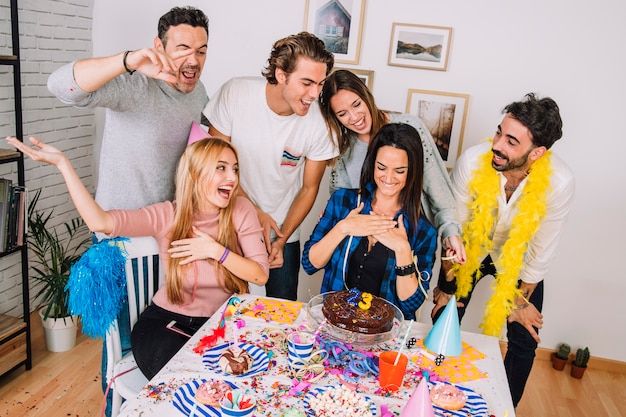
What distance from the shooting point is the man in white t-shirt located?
2352 mm

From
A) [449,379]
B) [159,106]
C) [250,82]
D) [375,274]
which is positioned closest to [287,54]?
[250,82]

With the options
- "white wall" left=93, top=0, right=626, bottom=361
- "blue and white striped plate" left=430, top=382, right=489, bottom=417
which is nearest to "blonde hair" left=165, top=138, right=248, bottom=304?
"blue and white striped plate" left=430, top=382, right=489, bottom=417

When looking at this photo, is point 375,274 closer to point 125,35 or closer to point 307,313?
point 307,313

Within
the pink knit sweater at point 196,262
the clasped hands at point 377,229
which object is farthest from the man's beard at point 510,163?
the pink knit sweater at point 196,262

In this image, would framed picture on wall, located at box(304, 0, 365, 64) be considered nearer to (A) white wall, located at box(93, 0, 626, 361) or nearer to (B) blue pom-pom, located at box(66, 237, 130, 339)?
(A) white wall, located at box(93, 0, 626, 361)

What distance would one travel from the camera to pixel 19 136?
2764mm

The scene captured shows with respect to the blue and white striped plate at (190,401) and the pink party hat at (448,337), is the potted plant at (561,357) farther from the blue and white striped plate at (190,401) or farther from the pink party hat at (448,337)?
the blue and white striped plate at (190,401)

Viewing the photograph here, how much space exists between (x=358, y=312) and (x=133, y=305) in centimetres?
94

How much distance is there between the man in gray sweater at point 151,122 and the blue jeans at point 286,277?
71 centimetres

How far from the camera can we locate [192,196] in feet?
7.22

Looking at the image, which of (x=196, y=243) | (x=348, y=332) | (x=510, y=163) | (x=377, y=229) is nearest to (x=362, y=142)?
(x=377, y=229)

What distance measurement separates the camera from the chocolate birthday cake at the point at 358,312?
1.85m

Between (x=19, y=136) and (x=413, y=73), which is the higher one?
(x=413, y=73)

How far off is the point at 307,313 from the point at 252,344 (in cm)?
27
